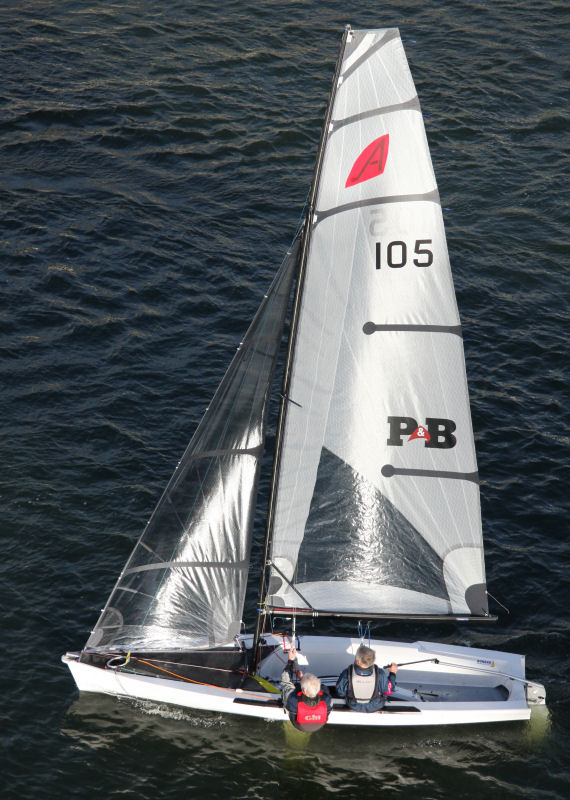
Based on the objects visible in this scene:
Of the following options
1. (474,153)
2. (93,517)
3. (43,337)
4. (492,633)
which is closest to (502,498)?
(492,633)

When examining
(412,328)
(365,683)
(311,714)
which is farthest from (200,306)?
(311,714)

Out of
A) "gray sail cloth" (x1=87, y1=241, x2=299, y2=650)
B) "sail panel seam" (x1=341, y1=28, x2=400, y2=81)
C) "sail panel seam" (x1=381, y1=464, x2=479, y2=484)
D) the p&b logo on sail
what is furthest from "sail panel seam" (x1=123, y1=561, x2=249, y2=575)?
"sail panel seam" (x1=341, y1=28, x2=400, y2=81)

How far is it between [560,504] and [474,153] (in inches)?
667

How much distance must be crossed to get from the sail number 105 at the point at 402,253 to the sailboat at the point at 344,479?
35mm

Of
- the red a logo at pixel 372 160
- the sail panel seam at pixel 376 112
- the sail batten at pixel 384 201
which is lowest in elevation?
the sail batten at pixel 384 201

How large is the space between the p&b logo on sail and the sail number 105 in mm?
2639

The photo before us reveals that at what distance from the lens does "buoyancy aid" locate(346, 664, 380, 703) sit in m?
17.8

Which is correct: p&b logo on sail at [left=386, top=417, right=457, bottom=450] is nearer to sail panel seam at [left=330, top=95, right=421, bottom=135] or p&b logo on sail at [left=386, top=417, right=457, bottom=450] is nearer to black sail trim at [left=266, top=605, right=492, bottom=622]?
black sail trim at [left=266, top=605, right=492, bottom=622]

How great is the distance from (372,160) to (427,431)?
Result: 461cm

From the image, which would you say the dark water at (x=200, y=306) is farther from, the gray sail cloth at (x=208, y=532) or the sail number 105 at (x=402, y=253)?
the sail number 105 at (x=402, y=253)

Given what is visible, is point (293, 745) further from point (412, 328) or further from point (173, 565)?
point (412, 328)

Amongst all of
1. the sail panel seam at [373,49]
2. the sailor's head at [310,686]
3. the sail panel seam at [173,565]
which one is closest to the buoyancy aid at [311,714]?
the sailor's head at [310,686]

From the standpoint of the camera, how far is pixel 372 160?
54.3ft

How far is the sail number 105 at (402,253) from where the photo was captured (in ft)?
54.9
